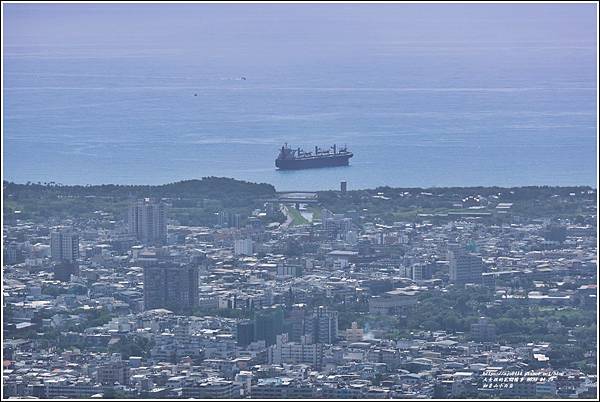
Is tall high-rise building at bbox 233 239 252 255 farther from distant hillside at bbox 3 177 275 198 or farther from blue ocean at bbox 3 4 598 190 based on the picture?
blue ocean at bbox 3 4 598 190

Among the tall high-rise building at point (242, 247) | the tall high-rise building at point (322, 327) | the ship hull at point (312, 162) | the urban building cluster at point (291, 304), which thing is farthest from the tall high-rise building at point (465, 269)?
the ship hull at point (312, 162)

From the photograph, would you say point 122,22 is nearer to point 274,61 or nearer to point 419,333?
point 274,61

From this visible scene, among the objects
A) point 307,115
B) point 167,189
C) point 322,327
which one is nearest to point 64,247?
point 167,189

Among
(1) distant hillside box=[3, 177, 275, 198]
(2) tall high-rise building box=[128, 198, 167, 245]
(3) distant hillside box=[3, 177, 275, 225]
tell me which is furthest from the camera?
(1) distant hillside box=[3, 177, 275, 198]

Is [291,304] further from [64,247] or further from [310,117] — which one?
[310,117]

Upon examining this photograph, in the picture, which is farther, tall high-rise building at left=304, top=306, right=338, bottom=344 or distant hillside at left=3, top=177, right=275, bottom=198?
distant hillside at left=3, top=177, right=275, bottom=198

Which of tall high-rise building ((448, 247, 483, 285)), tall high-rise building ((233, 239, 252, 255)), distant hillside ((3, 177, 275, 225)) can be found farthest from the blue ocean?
tall high-rise building ((448, 247, 483, 285))

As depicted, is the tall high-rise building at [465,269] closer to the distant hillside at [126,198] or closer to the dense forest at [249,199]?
the dense forest at [249,199]
